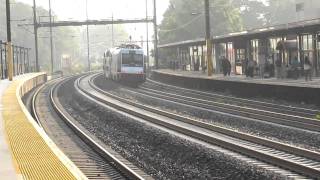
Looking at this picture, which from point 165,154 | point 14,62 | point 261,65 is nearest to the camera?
point 165,154

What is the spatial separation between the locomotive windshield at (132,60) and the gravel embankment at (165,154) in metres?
26.6

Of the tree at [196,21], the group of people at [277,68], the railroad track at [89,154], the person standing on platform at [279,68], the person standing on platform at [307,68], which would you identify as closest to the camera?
the railroad track at [89,154]

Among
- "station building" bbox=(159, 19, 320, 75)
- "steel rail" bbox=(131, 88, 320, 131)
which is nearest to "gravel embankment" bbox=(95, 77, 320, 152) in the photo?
"steel rail" bbox=(131, 88, 320, 131)

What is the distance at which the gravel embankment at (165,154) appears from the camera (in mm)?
12117

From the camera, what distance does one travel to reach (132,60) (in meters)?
50.6

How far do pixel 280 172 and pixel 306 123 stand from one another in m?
7.46

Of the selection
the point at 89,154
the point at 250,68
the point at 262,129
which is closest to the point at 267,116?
the point at 262,129

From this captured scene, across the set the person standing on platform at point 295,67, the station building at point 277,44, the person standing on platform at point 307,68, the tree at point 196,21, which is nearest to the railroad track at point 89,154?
the station building at point 277,44

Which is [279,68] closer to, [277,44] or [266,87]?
[277,44]

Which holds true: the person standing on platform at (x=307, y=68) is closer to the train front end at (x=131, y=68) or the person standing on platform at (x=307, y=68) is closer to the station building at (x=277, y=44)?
the station building at (x=277, y=44)

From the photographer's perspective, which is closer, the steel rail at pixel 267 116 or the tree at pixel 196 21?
Answer: the steel rail at pixel 267 116

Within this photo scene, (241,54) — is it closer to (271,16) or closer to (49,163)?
(49,163)

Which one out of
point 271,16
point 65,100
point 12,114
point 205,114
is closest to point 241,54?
point 65,100

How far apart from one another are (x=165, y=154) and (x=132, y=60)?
118 ft
